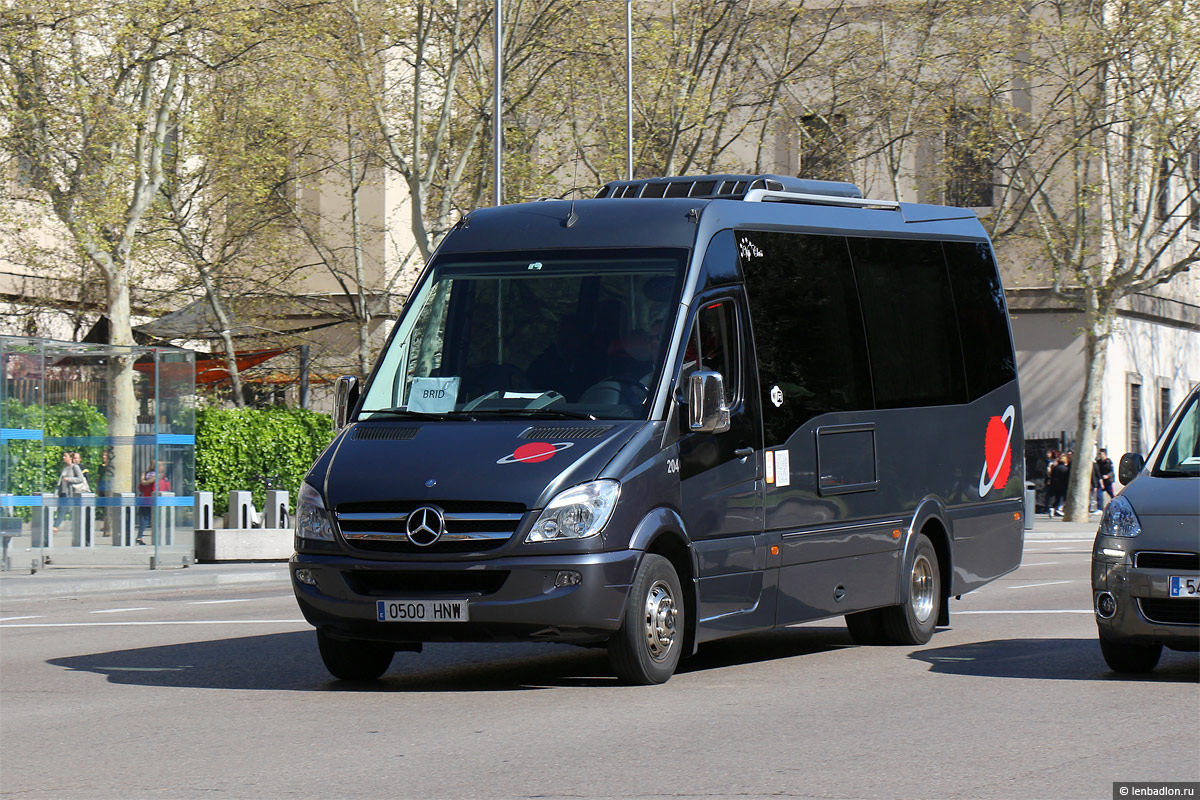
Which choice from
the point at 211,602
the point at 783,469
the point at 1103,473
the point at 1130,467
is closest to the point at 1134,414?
the point at 1103,473

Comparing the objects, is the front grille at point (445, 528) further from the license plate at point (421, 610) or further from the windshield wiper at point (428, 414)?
the windshield wiper at point (428, 414)

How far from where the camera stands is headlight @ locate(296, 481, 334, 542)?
9.95 m

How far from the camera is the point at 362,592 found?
9.84m

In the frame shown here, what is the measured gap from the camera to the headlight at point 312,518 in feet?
32.7

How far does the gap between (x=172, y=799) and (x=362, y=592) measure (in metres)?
3.10

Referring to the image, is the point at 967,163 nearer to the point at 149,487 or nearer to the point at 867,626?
the point at 149,487

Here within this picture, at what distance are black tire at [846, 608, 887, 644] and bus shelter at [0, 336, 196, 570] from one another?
44.7 feet

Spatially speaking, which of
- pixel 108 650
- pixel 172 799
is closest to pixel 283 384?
pixel 108 650

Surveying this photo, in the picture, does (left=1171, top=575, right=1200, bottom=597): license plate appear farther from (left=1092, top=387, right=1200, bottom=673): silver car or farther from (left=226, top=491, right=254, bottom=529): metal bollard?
(left=226, top=491, right=254, bottom=529): metal bollard

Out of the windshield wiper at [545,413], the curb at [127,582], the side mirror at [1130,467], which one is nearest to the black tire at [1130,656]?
the side mirror at [1130,467]

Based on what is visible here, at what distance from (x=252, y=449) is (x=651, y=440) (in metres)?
23.1

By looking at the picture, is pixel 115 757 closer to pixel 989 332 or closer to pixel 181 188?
pixel 989 332

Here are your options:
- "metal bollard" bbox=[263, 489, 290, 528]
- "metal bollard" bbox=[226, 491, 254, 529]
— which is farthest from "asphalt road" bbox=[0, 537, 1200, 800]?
"metal bollard" bbox=[263, 489, 290, 528]

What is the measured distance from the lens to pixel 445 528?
378 inches
